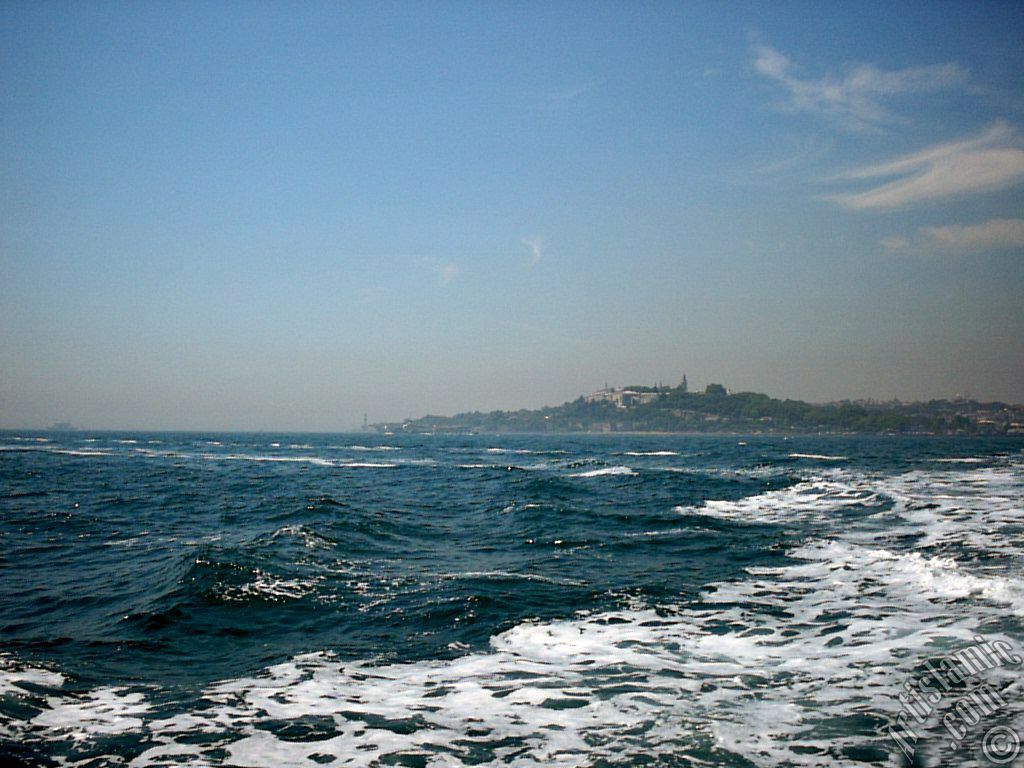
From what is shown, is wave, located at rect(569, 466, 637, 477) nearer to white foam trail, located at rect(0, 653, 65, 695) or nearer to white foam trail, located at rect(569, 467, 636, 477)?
white foam trail, located at rect(569, 467, 636, 477)

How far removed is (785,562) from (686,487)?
17477 millimetres

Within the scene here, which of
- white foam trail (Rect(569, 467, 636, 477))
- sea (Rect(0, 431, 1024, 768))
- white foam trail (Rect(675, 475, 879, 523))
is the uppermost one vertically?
sea (Rect(0, 431, 1024, 768))

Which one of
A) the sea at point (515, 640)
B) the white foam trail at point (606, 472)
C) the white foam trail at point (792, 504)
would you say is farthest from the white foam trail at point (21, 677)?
the white foam trail at point (606, 472)

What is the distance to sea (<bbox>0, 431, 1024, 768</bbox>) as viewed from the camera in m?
6.38

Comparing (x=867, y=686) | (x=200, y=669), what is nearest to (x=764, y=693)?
(x=867, y=686)

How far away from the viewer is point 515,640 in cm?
985

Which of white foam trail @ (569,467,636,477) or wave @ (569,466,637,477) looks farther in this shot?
white foam trail @ (569,467,636,477)

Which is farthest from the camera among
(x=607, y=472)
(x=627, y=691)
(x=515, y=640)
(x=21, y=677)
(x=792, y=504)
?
(x=607, y=472)

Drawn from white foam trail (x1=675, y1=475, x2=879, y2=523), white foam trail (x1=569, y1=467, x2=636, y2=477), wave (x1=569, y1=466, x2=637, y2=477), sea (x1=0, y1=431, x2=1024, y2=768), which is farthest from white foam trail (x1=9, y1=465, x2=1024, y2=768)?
white foam trail (x1=569, y1=467, x2=636, y2=477)

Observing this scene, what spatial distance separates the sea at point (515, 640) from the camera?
20.9 ft

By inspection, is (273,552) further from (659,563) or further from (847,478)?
(847,478)

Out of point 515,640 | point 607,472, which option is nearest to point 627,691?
point 515,640

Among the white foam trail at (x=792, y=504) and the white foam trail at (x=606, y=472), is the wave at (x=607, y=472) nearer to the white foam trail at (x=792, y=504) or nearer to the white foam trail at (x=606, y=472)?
the white foam trail at (x=606, y=472)

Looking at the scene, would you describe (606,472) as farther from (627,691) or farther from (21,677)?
(21,677)
